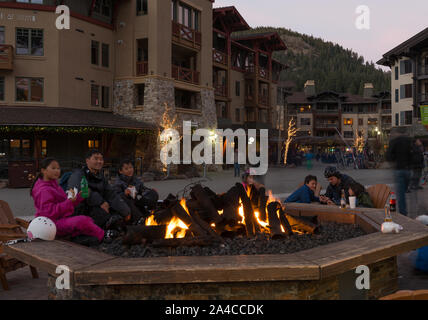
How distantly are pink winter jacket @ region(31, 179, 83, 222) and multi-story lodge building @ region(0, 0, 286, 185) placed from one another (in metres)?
17.6

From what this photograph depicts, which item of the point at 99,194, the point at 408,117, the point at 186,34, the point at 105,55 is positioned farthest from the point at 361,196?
the point at 408,117

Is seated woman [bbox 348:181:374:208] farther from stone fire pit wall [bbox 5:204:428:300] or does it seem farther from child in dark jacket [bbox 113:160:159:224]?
child in dark jacket [bbox 113:160:159:224]

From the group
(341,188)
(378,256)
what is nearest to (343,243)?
(378,256)

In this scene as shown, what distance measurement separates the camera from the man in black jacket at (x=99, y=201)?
5.38m

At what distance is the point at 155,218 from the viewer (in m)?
4.89

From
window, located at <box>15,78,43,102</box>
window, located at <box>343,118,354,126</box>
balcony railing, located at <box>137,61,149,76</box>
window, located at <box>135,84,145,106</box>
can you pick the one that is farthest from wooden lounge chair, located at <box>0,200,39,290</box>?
window, located at <box>343,118,354,126</box>

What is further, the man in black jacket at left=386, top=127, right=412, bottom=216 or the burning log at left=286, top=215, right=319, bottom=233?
the man in black jacket at left=386, top=127, right=412, bottom=216

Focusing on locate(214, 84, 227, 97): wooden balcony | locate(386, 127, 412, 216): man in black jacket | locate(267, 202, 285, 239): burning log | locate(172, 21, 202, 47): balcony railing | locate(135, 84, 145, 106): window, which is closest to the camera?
locate(267, 202, 285, 239): burning log

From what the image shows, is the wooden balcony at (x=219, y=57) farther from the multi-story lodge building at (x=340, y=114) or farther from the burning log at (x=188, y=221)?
the multi-story lodge building at (x=340, y=114)

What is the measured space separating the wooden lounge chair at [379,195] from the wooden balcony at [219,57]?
30.2 metres

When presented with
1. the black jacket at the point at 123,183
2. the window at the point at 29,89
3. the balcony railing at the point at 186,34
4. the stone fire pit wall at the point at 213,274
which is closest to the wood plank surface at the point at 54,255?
the stone fire pit wall at the point at 213,274

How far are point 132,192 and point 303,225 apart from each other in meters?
2.58

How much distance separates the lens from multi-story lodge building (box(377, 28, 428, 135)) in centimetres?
4366

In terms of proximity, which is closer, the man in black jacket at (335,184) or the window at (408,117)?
the man in black jacket at (335,184)
